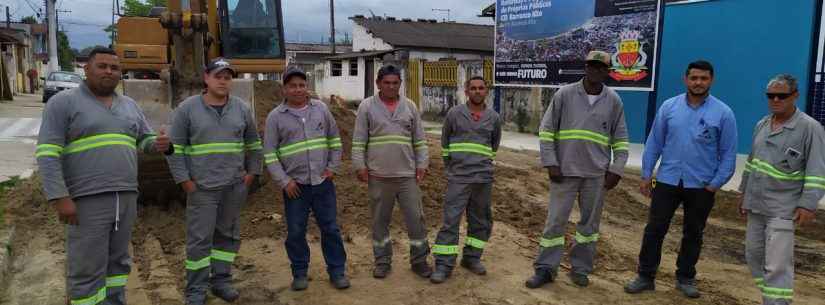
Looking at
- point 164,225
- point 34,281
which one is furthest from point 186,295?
point 164,225

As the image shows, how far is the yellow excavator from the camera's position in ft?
20.3

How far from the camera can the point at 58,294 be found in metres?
4.76

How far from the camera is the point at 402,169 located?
484 cm

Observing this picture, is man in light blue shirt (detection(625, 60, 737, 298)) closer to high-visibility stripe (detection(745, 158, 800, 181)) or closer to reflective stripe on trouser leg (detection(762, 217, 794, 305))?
high-visibility stripe (detection(745, 158, 800, 181))

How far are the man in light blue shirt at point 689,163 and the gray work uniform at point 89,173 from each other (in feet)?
12.4

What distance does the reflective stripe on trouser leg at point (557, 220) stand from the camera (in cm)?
486

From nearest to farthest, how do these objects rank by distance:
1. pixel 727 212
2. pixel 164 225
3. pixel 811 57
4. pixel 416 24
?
1. pixel 164 225
2. pixel 727 212
3. pixel 811 57
4. pixel 416 24

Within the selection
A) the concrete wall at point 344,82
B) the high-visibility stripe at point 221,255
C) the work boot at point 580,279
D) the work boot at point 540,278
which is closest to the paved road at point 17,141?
the high-visibility stripe at point 221,255

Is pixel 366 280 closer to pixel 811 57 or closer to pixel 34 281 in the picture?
pixel 34 281

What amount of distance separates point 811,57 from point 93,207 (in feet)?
36.3

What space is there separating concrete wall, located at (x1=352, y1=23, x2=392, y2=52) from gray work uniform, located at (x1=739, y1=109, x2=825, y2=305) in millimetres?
27628

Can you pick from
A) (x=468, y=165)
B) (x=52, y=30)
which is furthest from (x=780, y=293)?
(x=52, y=30)

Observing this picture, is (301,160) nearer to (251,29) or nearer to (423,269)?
(423,269)

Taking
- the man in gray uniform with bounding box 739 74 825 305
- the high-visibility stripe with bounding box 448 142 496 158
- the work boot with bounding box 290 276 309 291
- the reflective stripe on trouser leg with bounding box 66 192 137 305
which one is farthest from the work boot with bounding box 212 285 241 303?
the man in gray uniform with bounding box 739 74 825 305
